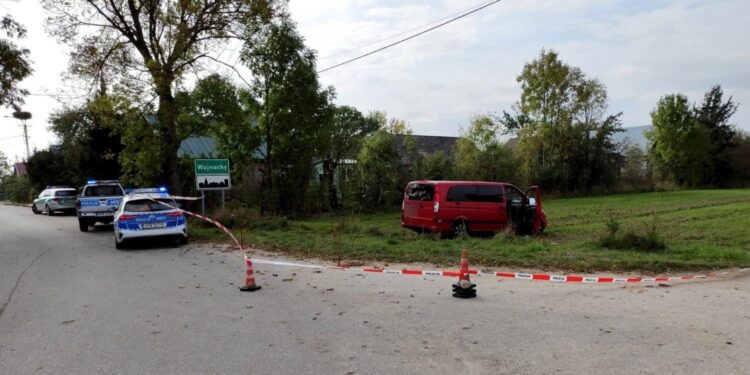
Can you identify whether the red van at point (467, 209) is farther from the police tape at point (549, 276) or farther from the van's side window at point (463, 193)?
the police tape at point (549, 276)

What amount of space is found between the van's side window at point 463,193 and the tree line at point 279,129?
865 cm

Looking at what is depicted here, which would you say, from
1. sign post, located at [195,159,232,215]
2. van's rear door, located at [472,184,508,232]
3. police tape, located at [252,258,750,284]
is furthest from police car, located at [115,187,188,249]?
van's rear door, located at [472,184,508,232]

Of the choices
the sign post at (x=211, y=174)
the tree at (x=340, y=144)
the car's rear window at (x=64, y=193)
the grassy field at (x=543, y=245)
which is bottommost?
the grassy field at (x=543, y=245)

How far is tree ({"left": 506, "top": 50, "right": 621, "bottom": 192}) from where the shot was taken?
128 feet

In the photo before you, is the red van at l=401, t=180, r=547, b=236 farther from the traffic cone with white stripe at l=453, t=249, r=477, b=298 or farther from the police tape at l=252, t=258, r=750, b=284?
the traffic cone with white stripe at l=453, t=249, r=477, b=298

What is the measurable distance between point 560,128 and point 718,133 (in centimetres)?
2565

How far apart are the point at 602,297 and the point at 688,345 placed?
2.07m

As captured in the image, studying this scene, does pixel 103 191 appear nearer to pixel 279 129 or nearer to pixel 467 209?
pixel 279 129

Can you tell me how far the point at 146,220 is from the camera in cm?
1295

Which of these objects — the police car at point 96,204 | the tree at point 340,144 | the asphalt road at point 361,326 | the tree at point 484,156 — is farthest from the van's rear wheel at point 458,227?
the tree at point 484,156

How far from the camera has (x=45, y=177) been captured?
45.1m

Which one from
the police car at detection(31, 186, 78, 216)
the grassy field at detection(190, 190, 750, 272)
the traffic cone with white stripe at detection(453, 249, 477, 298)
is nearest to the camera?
the traffic cone with white stripe at detection(453, 249, 477, 298)

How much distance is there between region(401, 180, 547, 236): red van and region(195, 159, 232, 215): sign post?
23.4 feet

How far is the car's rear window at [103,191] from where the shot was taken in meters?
19.7
